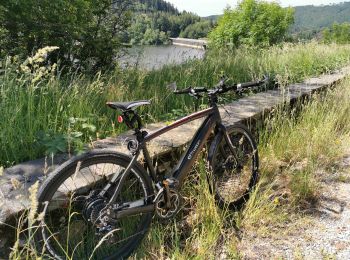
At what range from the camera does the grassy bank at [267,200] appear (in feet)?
8.21

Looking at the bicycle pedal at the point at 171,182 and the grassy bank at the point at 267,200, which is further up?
the bicycle pedal at the point at 171,182

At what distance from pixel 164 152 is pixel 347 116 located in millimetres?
3249

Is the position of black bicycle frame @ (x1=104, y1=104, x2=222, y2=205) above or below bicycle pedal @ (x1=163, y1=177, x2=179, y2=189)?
above

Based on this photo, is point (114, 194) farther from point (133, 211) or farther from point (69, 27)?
point (69, 27)

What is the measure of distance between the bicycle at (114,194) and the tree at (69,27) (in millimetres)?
2596

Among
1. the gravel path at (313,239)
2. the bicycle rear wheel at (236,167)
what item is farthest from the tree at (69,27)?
the gravel path at (313,239)

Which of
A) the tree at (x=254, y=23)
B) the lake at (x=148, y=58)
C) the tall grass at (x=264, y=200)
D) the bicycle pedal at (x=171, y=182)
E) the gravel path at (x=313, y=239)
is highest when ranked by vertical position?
the tree at (x=254, y=23)

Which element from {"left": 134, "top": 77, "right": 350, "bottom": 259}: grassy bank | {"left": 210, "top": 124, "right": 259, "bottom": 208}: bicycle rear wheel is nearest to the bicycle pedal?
{"left": 134, "top": 77, "right": 350, "bottom": 259}: grassy bank

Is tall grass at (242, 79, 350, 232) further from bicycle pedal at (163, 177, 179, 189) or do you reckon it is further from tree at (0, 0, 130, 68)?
tree at (0, 0, 130, 68)

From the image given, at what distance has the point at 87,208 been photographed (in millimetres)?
2098

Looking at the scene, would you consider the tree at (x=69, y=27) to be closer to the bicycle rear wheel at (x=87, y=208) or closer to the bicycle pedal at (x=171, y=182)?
the bicycle rear wheel at (x=87, y=208)

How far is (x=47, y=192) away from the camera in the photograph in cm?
192

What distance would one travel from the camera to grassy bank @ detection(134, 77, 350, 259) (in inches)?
98.6

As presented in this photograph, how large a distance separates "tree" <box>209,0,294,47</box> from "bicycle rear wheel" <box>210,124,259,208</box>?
15.9 meters
